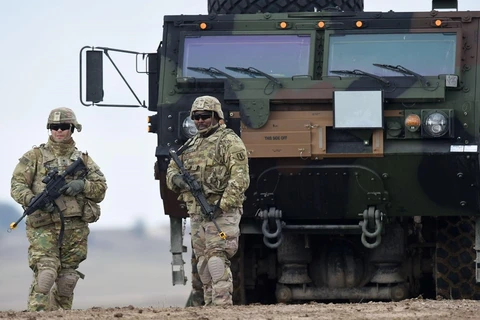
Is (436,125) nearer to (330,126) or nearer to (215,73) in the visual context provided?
(330,126)

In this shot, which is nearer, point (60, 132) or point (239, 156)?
point (239, 156)

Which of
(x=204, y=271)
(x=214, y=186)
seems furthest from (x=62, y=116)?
(x=204, y=271)

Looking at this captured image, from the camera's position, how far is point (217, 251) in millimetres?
12055

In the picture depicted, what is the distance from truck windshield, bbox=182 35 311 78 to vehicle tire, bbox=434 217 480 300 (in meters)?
1.82

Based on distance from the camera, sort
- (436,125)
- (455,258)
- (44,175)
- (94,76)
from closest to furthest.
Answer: (44,175) < (436,125) < (94,76) < (455,258)

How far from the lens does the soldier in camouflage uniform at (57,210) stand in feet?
40.8

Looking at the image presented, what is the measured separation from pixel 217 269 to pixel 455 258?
111 inches

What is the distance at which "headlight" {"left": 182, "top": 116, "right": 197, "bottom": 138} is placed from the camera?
13473mm

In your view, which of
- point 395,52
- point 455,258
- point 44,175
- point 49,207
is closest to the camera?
point 49,207

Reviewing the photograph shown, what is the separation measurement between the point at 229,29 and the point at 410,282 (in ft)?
8.94

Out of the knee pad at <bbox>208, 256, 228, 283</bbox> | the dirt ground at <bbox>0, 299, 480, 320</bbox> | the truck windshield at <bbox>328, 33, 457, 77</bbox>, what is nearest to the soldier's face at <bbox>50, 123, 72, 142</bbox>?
the knee pad at <bbox>208, 256, 228, 283</bbox>

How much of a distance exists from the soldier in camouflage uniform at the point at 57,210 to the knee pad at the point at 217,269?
1187mm

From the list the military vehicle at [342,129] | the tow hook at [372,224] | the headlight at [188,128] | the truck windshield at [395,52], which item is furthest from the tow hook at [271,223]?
the truck windshield at [395,52]

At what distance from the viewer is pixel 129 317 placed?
1057 centimetres
